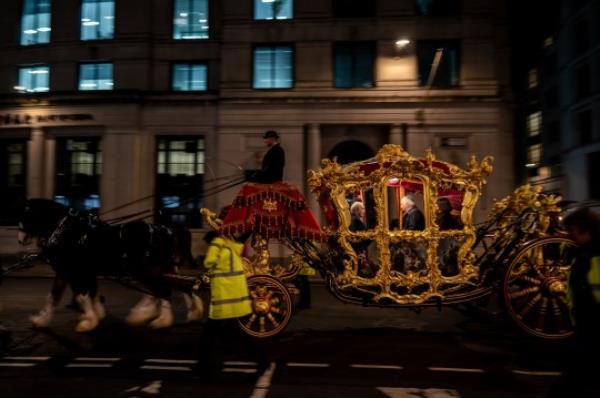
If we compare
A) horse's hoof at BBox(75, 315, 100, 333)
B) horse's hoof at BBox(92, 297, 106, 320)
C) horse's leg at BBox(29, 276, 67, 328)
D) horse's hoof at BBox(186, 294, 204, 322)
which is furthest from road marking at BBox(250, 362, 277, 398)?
horse's leg at BBox(29, 276, 67, 328)

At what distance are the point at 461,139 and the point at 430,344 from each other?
12.7 m

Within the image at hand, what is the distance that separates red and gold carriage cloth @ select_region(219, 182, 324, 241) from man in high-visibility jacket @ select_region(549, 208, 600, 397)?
151 inches

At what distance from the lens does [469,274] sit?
722 centimetres

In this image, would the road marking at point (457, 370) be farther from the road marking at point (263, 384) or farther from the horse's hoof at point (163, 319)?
the horse's hoof at point (163, 319)

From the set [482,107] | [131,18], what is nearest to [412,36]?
[482,107]

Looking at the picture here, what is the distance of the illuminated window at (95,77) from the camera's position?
20.2m

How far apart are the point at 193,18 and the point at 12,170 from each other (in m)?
9.39

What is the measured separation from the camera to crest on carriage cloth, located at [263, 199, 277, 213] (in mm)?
7160

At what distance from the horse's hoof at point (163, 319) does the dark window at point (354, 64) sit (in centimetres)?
1288

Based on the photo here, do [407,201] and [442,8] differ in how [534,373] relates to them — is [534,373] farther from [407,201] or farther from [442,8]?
[442,8]

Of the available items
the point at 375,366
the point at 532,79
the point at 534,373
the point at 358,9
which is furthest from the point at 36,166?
the point at 532,79

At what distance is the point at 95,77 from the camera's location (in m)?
20.3

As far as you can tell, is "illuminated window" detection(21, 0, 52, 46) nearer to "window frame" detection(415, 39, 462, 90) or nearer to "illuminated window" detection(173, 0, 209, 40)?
"illuminated window" detection(173, 0, 209, 40)

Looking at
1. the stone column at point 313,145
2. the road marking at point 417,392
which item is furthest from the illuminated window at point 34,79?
the road marking at point 417,392
